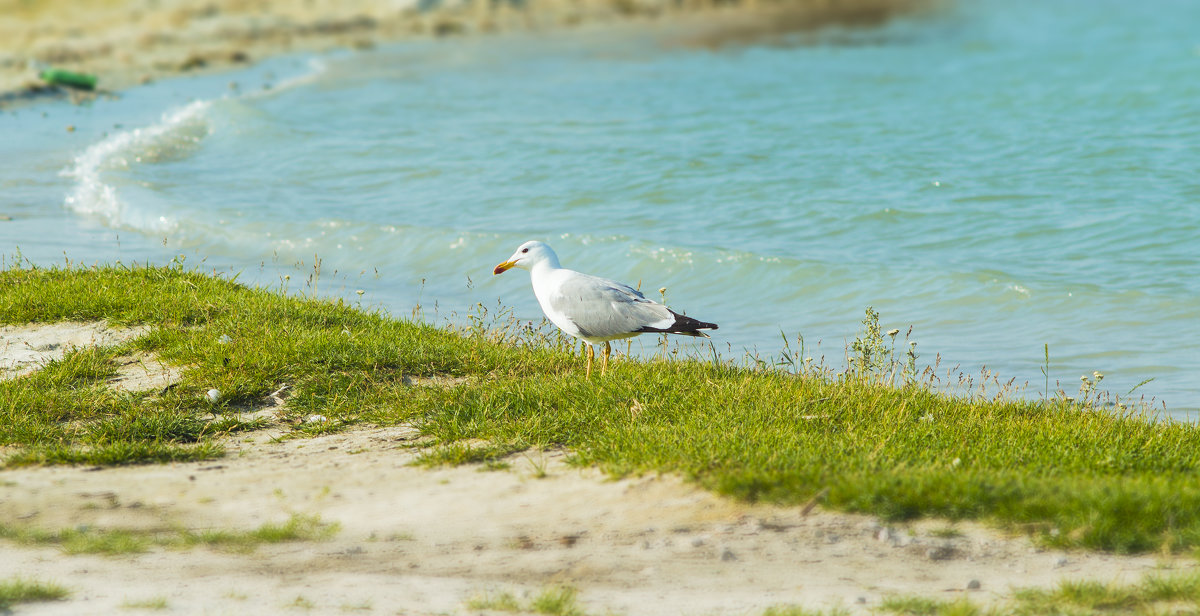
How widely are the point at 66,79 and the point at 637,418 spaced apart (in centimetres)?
2738

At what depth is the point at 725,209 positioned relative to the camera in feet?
52.3

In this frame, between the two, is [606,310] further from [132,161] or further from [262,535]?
[132,161]

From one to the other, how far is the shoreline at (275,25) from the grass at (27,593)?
26.7 metres

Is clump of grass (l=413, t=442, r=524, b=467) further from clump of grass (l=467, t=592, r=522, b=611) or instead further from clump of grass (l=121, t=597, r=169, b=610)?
clump of grass (l=121, t=597, r=169, b=610)

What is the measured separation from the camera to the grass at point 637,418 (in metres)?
5.70

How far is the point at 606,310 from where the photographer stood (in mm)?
7508

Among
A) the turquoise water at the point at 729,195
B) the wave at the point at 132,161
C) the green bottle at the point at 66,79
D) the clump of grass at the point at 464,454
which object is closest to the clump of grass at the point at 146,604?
the clump of grass at the point at 464,454

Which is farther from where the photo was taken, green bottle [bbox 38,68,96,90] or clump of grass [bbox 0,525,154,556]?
green bottle [bbox 38,68,96,90]

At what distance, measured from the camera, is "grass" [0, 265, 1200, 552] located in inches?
224

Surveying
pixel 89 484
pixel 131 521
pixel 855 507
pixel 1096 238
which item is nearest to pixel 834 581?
pixel 855 507

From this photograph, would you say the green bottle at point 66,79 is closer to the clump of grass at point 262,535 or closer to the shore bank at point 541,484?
the shore bank at point 541,484

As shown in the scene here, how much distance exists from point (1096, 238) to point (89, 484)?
1191cm

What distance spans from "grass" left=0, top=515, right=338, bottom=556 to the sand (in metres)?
0.07

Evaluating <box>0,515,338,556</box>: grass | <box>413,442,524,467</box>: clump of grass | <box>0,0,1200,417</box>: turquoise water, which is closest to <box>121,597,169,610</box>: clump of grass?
<box>0,515,338,556</box>: grass
